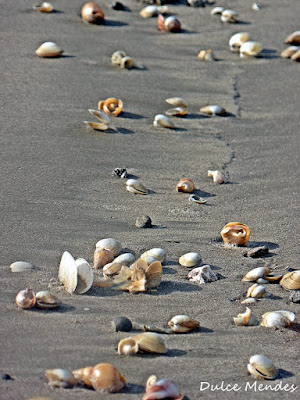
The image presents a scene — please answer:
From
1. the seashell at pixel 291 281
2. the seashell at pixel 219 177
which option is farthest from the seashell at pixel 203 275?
the seashell at pixel 219 177

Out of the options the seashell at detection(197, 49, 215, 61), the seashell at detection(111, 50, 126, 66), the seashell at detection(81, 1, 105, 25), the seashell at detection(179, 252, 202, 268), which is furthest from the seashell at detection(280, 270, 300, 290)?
the seashell at detection(81, 1, 105, 25)

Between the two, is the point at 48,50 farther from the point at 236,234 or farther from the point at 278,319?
the point at 278,319

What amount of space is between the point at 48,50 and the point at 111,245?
104 inches

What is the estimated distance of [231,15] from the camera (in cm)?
631

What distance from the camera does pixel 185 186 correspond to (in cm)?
391

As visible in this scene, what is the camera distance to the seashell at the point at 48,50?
17.5 feet

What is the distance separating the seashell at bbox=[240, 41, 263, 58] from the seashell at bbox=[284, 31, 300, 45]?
323mm

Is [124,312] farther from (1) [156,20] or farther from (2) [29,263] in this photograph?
(1) [156,20]

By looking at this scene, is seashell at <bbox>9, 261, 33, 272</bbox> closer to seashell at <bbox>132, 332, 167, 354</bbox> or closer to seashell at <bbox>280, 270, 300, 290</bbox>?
seashell at <bbox>132, 332, 167, 354</bbox>

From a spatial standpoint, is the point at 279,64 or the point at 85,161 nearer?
the point at 85,161

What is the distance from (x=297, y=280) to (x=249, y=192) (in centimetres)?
109

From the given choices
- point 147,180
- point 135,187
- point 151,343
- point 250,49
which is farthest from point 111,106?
point 151,343

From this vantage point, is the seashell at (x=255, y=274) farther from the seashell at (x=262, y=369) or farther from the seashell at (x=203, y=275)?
the seashell at (x=262, y=369)

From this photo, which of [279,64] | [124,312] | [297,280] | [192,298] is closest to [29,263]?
[124,312]
